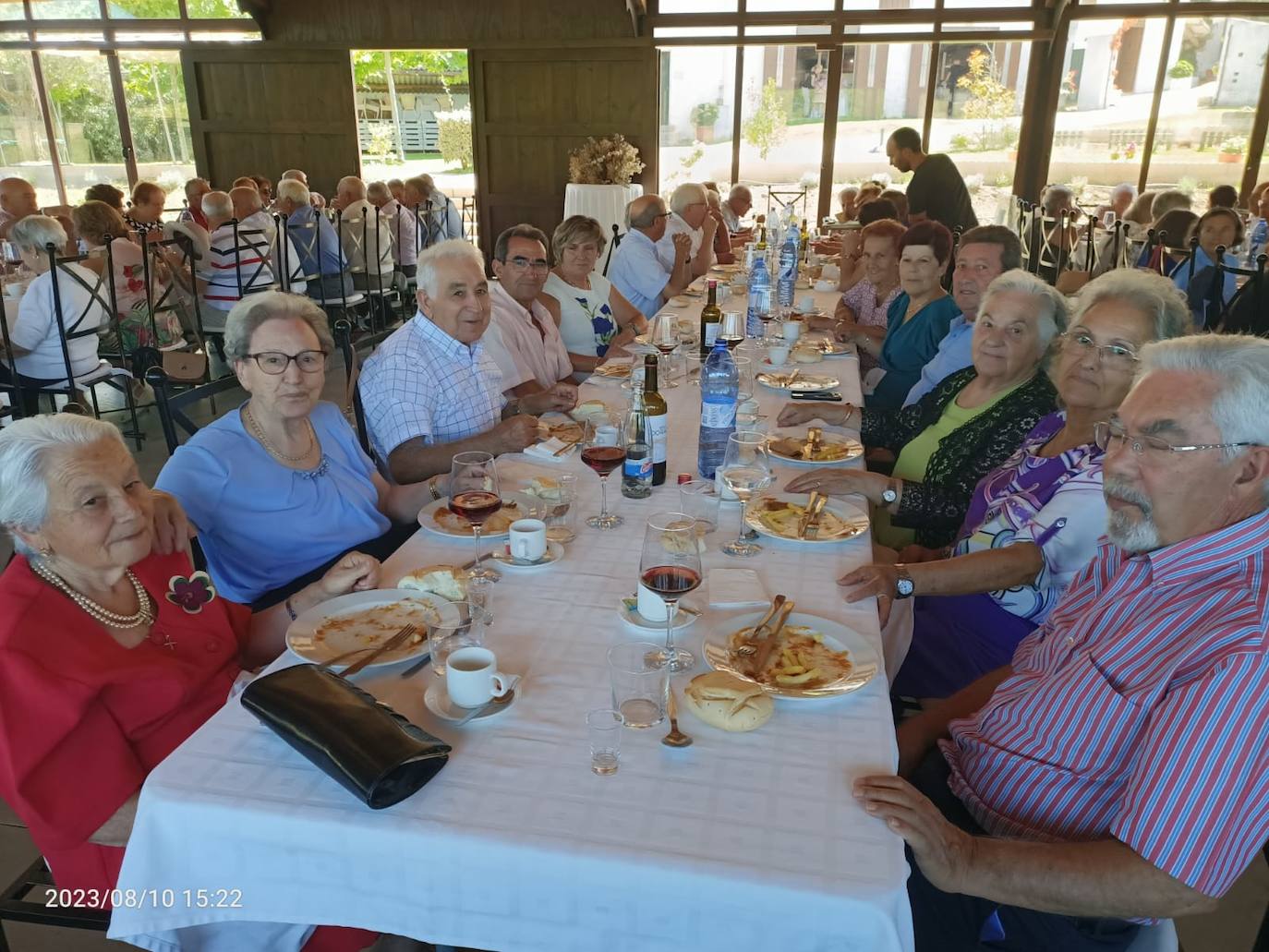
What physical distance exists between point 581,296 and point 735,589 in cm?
302

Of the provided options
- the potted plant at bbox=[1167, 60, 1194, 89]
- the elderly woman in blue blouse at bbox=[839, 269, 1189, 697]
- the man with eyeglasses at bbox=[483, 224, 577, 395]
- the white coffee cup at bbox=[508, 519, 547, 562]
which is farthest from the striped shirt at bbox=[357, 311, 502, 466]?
the potted plant at bbox=[1167, 60, 1194, 89]

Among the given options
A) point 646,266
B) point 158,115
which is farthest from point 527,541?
point 158,115

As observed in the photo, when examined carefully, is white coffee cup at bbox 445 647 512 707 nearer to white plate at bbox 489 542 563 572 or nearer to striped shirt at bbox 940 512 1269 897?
white plate at bbox 489 542 563 572

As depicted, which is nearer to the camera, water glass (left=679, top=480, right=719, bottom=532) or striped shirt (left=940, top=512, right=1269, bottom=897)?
striped shirt (left=940, top=512, right=1269, bottom=897)

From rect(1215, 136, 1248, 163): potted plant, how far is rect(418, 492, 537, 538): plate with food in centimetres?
1079

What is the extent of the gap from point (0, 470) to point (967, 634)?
198cm

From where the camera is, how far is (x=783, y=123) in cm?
1038

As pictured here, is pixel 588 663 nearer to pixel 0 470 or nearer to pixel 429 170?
pixel 0 470

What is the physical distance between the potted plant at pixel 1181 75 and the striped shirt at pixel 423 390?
33.1ft

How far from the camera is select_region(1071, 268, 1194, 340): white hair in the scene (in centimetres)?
190

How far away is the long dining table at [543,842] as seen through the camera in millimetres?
1011

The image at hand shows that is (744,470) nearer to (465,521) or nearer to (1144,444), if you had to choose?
(465,521)

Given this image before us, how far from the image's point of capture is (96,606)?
1.47 meters

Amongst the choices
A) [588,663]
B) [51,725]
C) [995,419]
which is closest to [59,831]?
[51,725]
